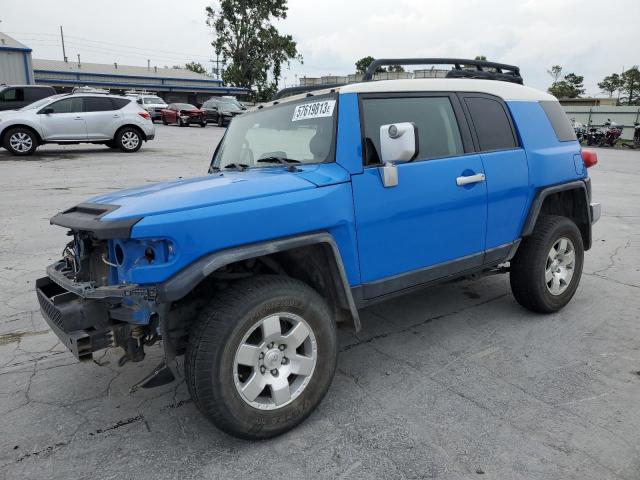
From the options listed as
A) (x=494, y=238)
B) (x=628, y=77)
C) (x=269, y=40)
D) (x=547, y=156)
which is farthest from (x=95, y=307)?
(x=628, y=77)

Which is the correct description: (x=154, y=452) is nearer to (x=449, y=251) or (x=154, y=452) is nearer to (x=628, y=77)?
(x=449, y=251)

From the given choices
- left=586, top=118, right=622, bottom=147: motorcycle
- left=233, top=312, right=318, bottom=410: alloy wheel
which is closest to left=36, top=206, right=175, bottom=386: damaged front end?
left=233, top=312, right=318, bottom=410: alloy wheel

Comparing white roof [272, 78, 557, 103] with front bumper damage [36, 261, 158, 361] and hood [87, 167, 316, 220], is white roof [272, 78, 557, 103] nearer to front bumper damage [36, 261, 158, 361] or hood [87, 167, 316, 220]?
hood [87, 167, 316, 220]

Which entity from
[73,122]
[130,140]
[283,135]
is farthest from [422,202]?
[130,140]

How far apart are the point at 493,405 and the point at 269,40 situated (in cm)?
5696

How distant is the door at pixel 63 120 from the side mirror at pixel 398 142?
13609 millimetres

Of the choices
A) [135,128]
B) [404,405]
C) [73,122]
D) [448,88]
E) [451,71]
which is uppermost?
[73,122]

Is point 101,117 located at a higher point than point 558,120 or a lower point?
higher

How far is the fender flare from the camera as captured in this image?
2.29m

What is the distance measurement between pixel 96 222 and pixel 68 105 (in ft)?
44.4

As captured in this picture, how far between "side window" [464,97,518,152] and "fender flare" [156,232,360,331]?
1.56 meters

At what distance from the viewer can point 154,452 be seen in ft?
8.28

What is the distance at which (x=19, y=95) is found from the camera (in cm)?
1633

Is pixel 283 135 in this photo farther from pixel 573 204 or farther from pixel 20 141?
pixel 20 141
